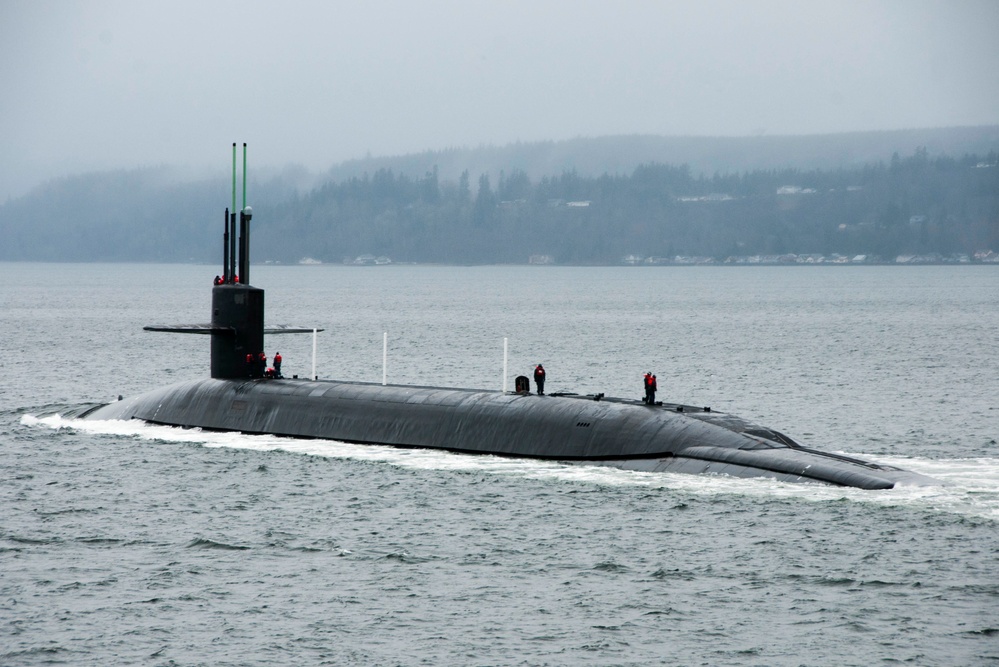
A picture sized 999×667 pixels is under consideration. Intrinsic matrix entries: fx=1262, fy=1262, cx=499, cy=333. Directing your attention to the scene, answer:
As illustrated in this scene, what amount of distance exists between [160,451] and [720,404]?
24497 mm

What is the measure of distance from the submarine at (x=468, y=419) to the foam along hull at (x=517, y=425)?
1.1 inches

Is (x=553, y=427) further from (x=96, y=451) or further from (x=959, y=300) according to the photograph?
(x=959, y=300)

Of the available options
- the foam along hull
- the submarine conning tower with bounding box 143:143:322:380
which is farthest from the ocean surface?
the submarine conning tower with bounding box 143:143:322:380

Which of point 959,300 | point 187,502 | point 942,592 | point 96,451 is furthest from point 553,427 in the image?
point 959,300

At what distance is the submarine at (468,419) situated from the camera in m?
28.6

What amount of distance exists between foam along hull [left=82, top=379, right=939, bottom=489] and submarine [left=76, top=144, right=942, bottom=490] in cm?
3

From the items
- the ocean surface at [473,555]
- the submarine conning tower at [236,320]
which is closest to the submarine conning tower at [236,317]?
the submarine conning tower at [236,320]

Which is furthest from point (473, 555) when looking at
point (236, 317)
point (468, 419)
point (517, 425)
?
point (236, 317)

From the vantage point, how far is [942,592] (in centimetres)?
2173

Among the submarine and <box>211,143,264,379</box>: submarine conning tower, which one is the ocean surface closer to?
the submarine

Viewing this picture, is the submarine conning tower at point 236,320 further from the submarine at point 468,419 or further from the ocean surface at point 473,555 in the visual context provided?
the ocean surface at point 473,555

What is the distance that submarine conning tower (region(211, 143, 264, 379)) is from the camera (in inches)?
1448

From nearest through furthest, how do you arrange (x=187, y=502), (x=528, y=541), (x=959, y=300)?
1. (x=528, y=541)
2. (x=187, y=502)
3. (x=959, y=300)

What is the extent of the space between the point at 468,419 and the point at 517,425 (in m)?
1.55
